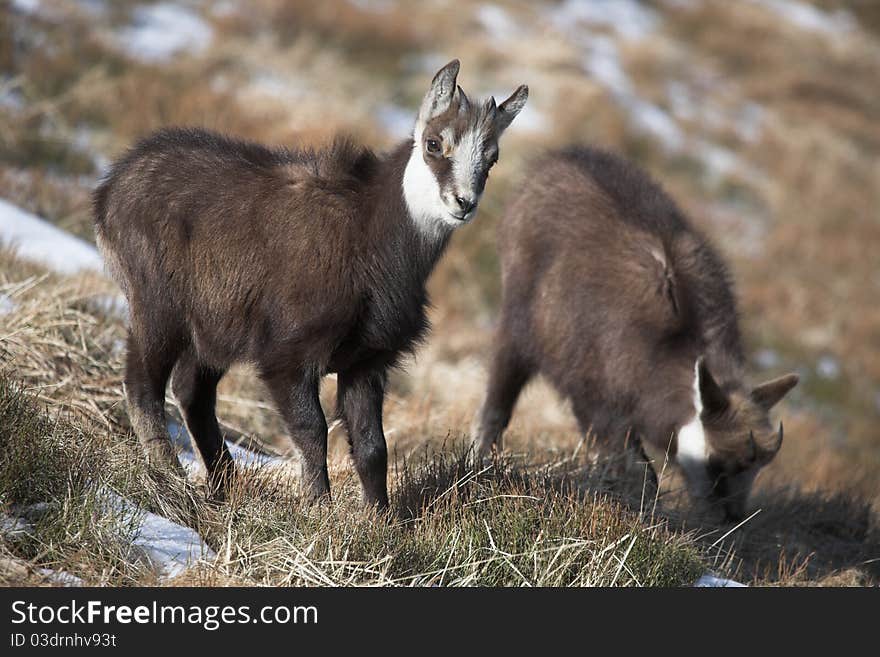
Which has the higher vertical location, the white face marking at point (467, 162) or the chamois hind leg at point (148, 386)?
the white face marking at point (467, 162)

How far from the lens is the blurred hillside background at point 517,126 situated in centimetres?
1086

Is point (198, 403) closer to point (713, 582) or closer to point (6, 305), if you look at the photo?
point (6, 305)

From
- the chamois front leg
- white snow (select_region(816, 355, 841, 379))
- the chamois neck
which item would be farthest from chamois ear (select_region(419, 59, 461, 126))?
white snow (select_region(816, 355, 841, 379))

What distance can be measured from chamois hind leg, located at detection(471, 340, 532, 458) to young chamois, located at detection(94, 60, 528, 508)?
9.14 ft

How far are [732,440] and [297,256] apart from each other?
3393 millimetres

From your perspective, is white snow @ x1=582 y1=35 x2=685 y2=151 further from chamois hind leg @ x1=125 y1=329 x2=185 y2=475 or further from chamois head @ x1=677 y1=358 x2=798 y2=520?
chamois hind leg @ x1=125 y1=329 x2=185 y2=475

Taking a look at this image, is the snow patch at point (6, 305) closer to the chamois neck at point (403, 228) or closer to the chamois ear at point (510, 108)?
the chamois neck at point (403, 228)

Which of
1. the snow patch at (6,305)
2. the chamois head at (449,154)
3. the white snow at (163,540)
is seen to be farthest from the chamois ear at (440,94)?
the snow patch at (6,305)

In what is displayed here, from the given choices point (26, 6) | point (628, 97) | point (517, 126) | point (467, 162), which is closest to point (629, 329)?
point (467, 162)

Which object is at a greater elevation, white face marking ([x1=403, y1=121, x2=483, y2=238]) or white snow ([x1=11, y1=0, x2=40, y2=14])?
white face marking ([x1=403, y1=121, x2=483, y2=238])

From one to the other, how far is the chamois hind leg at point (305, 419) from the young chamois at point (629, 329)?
2533 mm

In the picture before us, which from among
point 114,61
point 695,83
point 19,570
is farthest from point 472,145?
point 695,83

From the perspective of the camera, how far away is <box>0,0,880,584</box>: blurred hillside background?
35.6 feet

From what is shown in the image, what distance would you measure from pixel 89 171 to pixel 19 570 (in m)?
8.39
